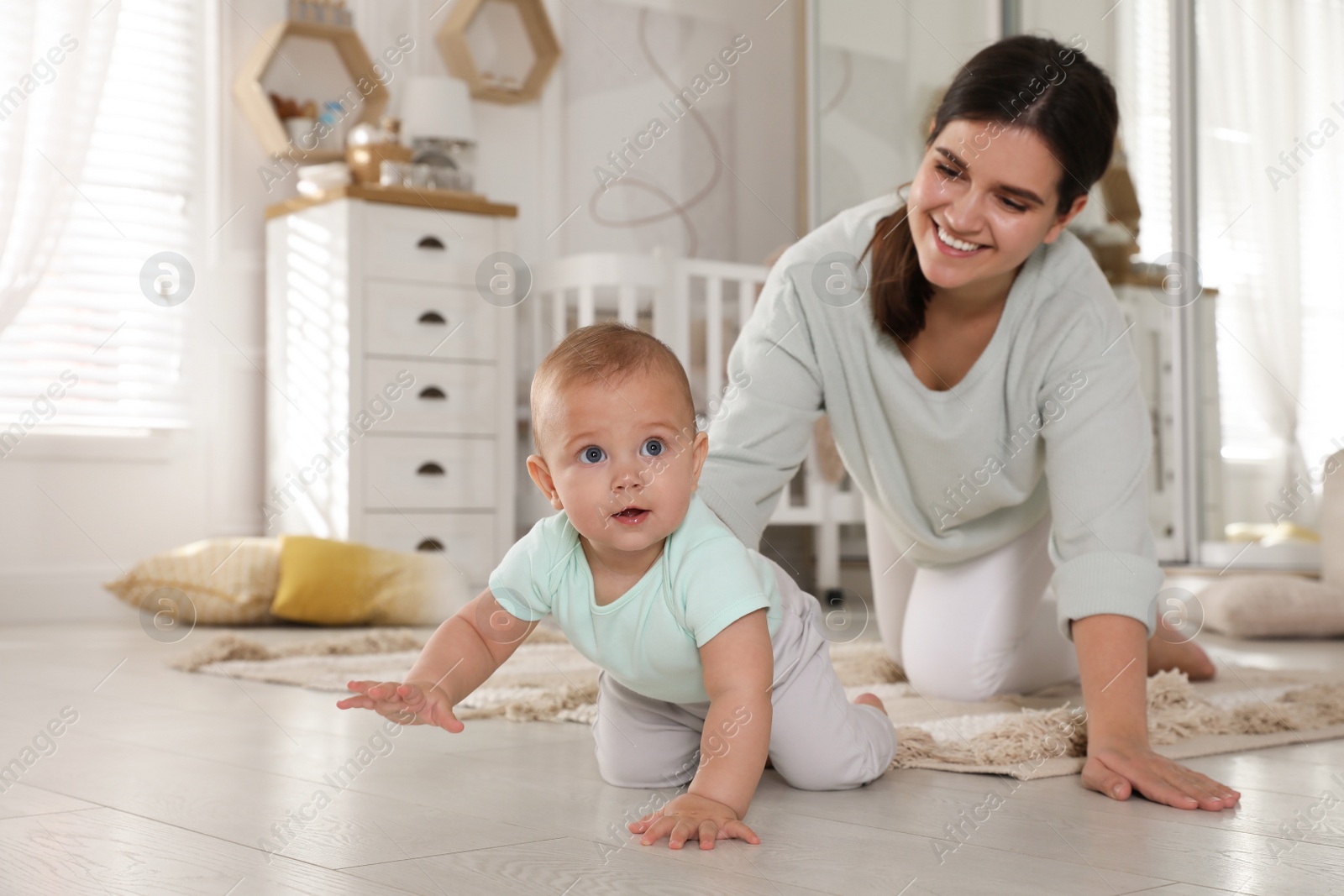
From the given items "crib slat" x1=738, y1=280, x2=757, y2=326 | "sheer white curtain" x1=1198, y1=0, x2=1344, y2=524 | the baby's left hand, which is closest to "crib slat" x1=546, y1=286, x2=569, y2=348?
"crib slat" x1=738, y1=280, x2=757, y2=326

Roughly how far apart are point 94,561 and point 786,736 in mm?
2694

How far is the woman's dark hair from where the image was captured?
4.15ft

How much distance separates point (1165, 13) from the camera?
3.51 metres

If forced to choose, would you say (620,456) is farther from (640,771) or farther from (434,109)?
(434,109)

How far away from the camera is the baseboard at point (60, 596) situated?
3.20m

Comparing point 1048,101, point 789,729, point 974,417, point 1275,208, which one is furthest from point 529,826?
point 1275,208

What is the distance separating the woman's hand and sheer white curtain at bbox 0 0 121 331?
281 centimetres

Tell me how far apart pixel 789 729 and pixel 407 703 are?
1.16 ft

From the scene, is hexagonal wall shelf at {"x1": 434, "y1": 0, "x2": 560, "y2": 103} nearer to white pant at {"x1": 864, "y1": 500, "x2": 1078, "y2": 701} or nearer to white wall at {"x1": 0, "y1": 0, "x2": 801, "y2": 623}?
white wall at {"x1": 0, "y1": 0, "x2": 801, "y2": 623}

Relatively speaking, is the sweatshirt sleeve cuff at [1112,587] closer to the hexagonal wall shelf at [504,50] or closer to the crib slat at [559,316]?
the crib slat at [559,316]

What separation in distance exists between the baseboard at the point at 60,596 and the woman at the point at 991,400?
2.32 meters

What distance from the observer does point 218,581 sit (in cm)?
299

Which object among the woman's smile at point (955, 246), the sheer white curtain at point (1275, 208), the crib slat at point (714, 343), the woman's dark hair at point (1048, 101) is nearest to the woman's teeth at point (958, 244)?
the woman's smile at point (955, 246)

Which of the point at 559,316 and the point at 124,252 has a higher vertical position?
the point at 124,252
